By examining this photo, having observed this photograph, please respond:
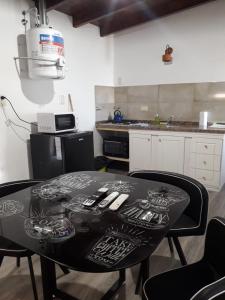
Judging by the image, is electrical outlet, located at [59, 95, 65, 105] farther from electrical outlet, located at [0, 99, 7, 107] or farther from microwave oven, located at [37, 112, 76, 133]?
electrical outlet, located at [0, 99, 7, 107]

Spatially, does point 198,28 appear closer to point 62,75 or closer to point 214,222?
point 62,75

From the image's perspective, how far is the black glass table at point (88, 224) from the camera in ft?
2.85

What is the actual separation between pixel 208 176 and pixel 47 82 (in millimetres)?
2518

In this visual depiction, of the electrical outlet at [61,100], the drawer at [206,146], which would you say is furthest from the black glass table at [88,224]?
the electrical outlet at [61,100]

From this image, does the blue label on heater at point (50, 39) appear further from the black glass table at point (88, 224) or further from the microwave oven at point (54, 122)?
the black glass table at point (88, 224)

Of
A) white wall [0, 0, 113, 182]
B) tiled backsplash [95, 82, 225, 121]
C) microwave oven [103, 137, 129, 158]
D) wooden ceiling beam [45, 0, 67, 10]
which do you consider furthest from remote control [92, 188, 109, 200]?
tiled backsplash [95, 82, 225, 121]

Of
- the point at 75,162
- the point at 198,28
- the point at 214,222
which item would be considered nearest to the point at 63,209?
the point at 214,222

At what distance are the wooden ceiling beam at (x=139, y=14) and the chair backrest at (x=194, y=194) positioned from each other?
101 inches

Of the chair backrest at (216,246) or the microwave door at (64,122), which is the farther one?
the microwave door at (64,122)

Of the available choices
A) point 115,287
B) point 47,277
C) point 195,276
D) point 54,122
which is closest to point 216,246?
point 195,276

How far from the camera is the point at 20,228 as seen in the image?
3.46ft

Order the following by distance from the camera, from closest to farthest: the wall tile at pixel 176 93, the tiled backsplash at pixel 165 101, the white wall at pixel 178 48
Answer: the white wall at pixel 178 48
the tiled backsplash at pixel 165 101
the wall tile at pixel 176 93

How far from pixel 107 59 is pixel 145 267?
3.74 meters

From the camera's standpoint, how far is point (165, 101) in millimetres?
4008
